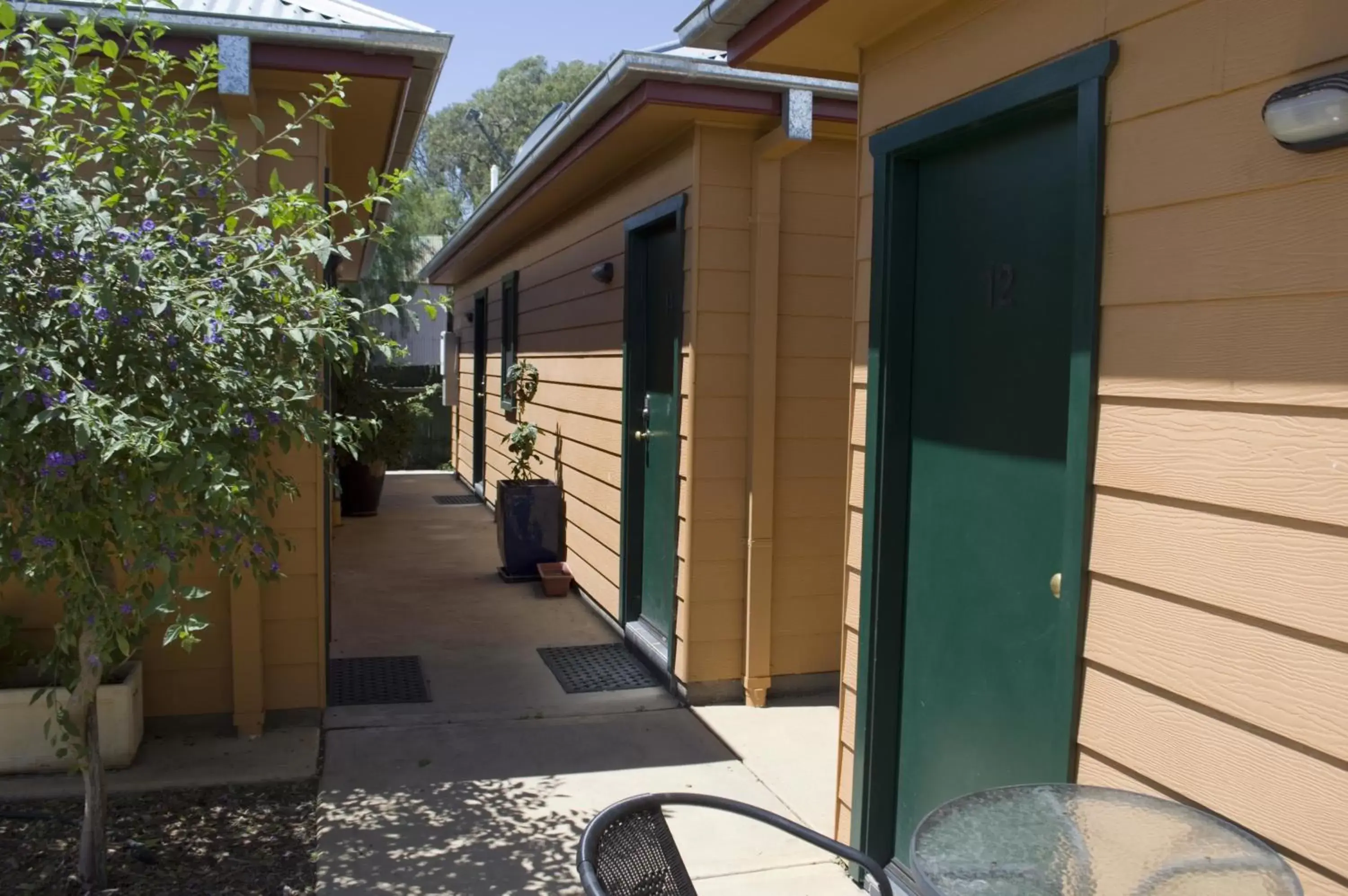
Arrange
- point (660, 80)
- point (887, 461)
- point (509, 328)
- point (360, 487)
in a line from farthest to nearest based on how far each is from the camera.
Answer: point (360, 487), point (509, 328), point (660, 80), point (887, 461)

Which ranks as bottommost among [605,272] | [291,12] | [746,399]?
[746,399]

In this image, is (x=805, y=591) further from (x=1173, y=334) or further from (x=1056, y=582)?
(x=1173, y=334)

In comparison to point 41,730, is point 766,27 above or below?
above

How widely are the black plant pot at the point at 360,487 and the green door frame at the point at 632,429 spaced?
4868mm

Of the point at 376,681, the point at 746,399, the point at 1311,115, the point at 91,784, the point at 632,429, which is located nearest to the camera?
the point at 1311,115

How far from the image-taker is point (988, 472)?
2637 millimetres

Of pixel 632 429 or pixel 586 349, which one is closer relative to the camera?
pixel 632 429

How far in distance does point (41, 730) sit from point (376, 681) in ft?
5.00

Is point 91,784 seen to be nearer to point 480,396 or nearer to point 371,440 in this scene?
point 371,440

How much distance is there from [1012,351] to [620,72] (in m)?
2.30

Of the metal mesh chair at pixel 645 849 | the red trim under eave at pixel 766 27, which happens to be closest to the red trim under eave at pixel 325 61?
the red trim under eave at pixel 766 27

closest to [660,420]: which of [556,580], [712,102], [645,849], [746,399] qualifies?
[746,399]

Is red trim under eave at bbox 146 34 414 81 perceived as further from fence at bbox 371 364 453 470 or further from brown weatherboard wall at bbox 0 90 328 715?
fence at bbox 371 364 453 470

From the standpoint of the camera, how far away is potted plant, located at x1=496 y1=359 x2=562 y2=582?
7.04m
